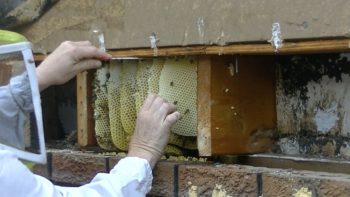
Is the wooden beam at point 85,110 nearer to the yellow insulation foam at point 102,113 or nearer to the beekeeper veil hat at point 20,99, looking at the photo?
the yellow insulation foam at point 102,113

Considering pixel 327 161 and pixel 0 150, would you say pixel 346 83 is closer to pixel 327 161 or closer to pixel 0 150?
pixel 327 161

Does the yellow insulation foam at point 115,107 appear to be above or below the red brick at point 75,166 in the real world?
above

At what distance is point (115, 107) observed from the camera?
8.95 ft

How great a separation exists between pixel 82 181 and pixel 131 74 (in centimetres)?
44

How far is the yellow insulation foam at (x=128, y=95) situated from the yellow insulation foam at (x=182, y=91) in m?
0.18

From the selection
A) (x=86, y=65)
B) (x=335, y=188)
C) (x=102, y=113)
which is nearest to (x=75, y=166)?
(x=102, y=113)

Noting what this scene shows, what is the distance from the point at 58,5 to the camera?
2.85 metres

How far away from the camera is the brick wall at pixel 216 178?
2031mm

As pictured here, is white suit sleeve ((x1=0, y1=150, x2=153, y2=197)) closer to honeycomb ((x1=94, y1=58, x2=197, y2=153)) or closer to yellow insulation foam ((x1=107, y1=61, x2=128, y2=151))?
honeycomb ((x1=94, y1=58, x2=197, y2=153))

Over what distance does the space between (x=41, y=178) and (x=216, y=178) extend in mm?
571

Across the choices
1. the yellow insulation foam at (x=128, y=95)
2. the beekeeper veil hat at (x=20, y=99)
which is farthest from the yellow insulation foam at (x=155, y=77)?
the beekeeper veil hat at (x=20, y=99)

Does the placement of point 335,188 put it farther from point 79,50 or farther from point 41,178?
point 79,50

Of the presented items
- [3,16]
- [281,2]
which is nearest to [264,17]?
[281,2]

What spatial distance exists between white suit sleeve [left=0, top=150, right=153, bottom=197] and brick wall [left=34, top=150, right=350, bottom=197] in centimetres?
12
